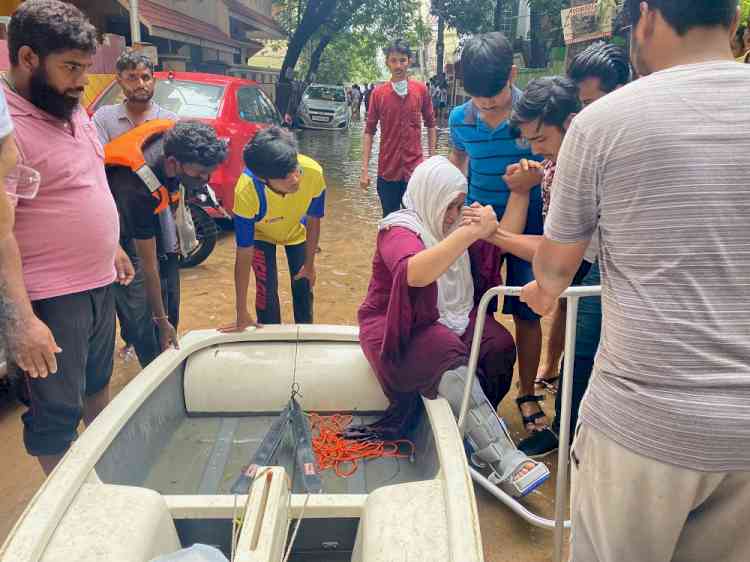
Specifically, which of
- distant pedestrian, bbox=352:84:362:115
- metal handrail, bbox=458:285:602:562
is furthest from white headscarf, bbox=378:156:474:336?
distant pedestrian, bbox=352:84:362:115

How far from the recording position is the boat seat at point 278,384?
102 inches

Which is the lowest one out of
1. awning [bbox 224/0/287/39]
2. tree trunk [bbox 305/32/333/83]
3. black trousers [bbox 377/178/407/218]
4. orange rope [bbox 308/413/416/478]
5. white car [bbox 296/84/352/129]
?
orange rope [bbox 308/413/416/478]

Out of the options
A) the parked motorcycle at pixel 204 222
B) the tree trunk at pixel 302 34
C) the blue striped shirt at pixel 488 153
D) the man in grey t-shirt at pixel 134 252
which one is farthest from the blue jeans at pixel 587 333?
the tree trunk at pixel 302 34

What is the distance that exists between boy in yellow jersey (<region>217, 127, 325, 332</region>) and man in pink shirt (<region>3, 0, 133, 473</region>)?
2.62 ft

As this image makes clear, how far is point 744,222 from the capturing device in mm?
1011

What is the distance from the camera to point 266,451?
227cm

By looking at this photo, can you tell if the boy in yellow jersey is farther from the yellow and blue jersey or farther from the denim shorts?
the denim shorts

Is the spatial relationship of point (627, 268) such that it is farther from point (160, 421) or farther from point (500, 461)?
point (160, 421)

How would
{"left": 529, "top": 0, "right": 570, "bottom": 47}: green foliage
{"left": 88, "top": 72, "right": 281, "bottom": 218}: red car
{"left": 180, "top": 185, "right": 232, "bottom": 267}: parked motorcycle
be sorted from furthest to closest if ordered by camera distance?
{"left": 529, "top": 0, "right": 570, "bottom": 47}: green foliage → {"left": 88, "top": 72, "right": 281, "bottom": 218}: red car → {"left": 180, "top": 185, "right": 232, "bottom": 267}: parked motorcycle

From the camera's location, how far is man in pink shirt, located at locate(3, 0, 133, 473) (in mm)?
1782

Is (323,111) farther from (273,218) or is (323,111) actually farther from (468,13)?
(273,218)

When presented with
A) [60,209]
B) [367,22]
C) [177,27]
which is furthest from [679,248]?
[367,22]

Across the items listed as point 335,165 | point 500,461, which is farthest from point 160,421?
point 335,165

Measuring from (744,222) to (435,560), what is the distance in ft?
3.37
